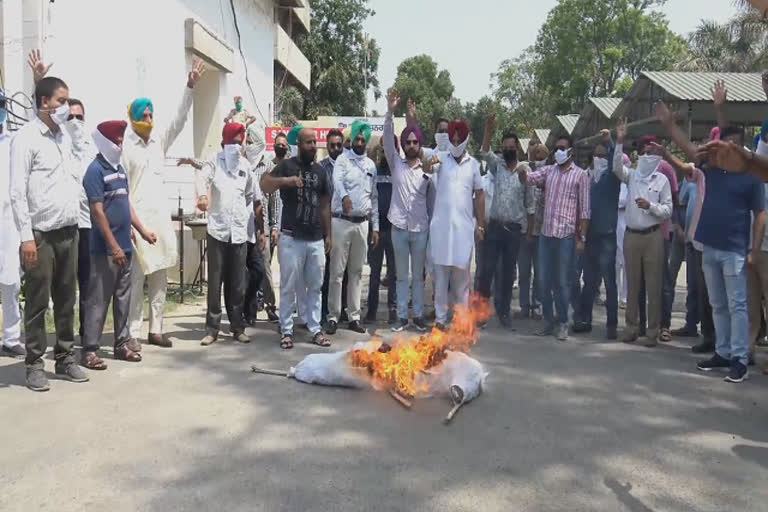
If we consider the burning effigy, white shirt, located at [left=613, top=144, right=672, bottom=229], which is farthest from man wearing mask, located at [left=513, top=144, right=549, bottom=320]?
the burning effigy

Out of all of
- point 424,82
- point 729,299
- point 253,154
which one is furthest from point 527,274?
point 424,82

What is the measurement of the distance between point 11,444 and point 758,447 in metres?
4.69

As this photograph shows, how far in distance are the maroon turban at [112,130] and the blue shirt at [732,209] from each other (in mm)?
5273

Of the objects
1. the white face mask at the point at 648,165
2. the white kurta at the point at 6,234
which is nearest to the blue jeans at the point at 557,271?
the white face mask at the point at 648,165

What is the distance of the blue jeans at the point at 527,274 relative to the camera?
884 cm

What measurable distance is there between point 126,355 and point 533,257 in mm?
5102

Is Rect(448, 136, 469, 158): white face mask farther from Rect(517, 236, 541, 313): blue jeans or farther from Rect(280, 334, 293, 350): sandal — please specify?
Rect(280, 334, 293, 350): sandal

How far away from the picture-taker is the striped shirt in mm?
7492

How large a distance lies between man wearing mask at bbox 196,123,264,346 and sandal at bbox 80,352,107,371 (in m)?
1.20

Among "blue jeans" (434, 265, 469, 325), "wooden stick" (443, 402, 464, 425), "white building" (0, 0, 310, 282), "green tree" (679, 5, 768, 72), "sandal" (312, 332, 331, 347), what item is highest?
"green tree" (679, 5, 768, 72)

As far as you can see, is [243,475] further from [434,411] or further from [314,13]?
[314,13]

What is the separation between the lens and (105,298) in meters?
6.24

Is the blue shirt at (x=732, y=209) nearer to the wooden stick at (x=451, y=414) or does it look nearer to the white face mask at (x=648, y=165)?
the white face mask at (x=648, y=165)

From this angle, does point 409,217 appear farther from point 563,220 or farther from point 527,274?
point 527,274
